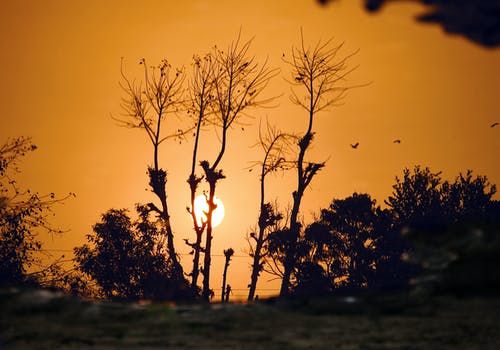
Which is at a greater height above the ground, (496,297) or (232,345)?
(496,297)

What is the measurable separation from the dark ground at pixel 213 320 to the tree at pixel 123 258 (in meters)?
33.7

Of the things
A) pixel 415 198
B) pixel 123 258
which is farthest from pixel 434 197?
pixel 123 258

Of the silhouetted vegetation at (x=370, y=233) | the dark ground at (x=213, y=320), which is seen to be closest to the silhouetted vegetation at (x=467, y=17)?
the dark ground at (x=213, y=320)

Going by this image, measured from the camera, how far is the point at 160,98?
1252 inches

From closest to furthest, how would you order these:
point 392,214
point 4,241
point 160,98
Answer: point 4,241 → point 160,98 → point 392,214

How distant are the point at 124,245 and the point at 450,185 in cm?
2508

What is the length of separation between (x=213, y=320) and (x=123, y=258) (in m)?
36.2

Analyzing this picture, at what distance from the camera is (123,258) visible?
43406mm

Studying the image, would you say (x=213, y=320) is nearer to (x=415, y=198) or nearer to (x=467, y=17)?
(x=467, y=17)

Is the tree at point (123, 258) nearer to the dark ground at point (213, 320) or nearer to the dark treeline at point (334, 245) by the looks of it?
the dark treeline at point (334, 245)

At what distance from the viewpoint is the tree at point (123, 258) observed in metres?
42.5

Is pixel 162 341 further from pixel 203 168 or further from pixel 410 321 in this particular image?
pixel 203 168

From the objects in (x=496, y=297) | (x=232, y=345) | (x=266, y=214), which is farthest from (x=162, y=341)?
(x=266, y=214)

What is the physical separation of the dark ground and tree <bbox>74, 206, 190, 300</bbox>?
3371 centimetres
